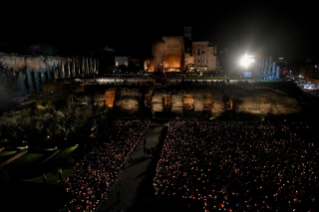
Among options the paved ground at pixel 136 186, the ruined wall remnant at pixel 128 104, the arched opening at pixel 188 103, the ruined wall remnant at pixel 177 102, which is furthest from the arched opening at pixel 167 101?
the paved ground at pixel 136 186

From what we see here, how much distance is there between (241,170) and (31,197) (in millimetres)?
11681

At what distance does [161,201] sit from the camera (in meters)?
12.7

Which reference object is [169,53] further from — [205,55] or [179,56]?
[205,55]

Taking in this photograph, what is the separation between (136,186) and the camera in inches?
576

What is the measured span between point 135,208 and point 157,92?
70.8 ft

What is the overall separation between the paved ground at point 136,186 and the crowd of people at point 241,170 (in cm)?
78

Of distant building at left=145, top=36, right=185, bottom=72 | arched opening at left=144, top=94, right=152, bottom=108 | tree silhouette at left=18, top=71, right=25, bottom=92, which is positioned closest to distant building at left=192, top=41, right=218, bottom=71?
distant building at left=145, top=36, right=185, bottom=72

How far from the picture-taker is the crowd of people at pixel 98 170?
12.7 metres

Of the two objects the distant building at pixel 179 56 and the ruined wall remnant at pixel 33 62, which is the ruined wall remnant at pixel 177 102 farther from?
the ruined wall remnant at pixel 33 62

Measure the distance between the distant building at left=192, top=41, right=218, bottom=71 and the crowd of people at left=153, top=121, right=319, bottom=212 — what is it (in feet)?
129

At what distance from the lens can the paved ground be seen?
1269cm

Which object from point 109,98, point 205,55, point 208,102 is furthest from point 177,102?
point 205,55

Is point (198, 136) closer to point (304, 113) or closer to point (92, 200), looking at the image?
point (92, 200)

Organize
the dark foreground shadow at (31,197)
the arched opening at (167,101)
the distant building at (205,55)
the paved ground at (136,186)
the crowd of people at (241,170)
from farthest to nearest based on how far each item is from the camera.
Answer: the distant building at (205,55) < the arched opening at (167,101) < the paved ground at (136,186) < the crowd of people at (241,170) < the dark foreground shadow at (31,197)
